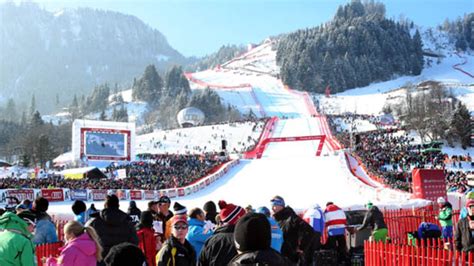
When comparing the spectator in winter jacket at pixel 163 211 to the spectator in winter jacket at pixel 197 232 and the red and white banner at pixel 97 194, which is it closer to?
the spectator in winter jacket at pixel 197 232

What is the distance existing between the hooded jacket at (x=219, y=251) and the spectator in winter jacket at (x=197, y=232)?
852mm

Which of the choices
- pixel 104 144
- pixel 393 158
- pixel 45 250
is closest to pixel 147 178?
pixel 104 144

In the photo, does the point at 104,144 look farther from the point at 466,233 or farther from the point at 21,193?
the point at 466,233

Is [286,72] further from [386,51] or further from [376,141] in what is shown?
[376,141]

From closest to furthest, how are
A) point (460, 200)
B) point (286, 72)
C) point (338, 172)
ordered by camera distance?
point (460, 200)
point (338, 172)
point (286, 72)

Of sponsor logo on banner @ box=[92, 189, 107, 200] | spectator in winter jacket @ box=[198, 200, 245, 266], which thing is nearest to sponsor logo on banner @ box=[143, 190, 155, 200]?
sponsor logo on banner @ box=[92, 189, 107, 200]

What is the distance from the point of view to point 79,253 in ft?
13.7

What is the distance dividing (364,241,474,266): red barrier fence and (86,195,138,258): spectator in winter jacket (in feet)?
12.2

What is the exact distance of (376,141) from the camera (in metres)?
48.4

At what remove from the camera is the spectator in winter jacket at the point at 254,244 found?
2.94 m

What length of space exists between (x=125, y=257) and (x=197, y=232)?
208 cm

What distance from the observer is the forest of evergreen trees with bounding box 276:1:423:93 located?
13350 centimetres

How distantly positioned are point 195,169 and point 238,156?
1136 cm

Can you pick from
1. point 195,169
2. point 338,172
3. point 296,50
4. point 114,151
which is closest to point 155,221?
point 338,172
